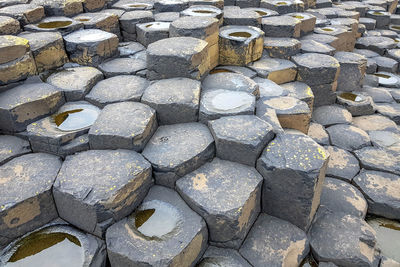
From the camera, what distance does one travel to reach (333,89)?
3.89 meters

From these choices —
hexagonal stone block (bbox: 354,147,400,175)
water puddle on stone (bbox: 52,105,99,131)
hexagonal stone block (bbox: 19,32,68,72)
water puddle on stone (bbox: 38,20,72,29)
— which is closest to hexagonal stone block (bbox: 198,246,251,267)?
water puddle on stone (bbox: 52,105,99,131)

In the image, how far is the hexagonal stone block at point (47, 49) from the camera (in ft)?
9.51

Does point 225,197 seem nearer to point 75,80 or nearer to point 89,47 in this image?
point 75,80

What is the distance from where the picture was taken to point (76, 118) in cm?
252

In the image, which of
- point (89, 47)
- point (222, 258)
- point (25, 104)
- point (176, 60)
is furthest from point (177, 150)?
point (89, 47)

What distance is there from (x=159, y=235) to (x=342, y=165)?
202 centimetres

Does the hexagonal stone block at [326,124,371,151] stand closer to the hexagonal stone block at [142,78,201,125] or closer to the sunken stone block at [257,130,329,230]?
the sunken stone block at [257,130,329,230]

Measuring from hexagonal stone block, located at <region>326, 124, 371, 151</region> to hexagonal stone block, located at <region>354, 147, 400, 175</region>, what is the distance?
9 cm

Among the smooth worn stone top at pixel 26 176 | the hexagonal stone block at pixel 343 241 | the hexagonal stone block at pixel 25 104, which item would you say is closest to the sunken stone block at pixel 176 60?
the hexagonal stone block at pixel 25 104

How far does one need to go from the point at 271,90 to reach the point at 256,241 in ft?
5.40

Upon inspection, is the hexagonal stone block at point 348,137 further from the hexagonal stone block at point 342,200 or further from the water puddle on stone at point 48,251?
the water puddle on stone at point 48,251

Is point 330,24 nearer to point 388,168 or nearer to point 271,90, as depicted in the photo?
point 271,90

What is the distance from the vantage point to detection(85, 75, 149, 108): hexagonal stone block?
104 inches

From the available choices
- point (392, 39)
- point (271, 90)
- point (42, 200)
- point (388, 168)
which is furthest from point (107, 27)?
point (392, 39)
